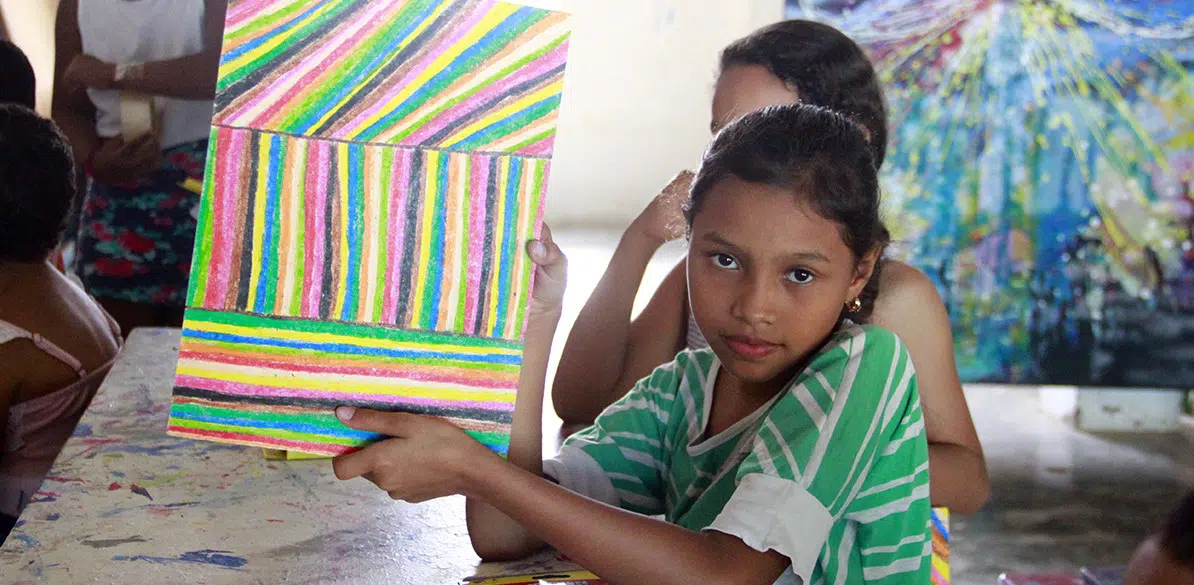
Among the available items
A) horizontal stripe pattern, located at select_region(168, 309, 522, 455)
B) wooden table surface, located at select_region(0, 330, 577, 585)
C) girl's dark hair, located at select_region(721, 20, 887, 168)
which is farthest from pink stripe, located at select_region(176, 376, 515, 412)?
girl's dark hair, located at select_region(721, 20, 887, 168)

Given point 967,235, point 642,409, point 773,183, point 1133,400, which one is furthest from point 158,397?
point 1133,400

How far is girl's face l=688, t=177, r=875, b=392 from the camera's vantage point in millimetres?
1102

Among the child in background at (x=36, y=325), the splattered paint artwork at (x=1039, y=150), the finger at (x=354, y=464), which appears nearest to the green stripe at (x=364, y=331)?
the finger at (x=354, y=464)

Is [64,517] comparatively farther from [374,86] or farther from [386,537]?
[374,86]

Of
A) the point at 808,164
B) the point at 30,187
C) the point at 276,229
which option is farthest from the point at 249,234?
the point at 30,187

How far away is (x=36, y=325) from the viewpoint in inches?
78.1

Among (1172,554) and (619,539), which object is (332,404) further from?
(1172,554)

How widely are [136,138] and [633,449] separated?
1.97 metres

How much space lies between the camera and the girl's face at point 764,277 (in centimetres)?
110

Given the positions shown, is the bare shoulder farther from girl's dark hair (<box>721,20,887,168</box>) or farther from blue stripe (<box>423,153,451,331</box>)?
blue stripe (<box>423,153,451,331</box>)

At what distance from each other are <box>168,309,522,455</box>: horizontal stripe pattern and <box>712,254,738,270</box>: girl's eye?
231 millimetres

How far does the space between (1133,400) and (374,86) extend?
13.1 ft

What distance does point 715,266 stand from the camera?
1143 mm

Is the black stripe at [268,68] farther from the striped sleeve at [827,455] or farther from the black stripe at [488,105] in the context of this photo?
the striped sleeve at [827,455]
